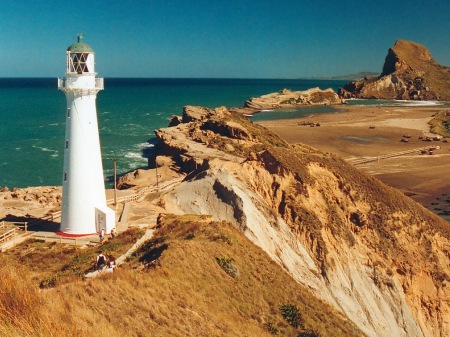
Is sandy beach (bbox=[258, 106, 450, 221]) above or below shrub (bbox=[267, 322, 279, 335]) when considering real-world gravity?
below

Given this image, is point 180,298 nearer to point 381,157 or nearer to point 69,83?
point 69,83

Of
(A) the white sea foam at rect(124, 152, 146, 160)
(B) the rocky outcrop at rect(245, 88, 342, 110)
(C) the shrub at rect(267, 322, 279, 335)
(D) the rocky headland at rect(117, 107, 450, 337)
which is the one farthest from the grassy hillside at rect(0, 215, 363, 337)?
(B) the rocky outcrop at rect(245, 88, 342, 110)

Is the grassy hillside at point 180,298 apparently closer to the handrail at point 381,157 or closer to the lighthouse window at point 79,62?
the lighthouse window at point 79,62

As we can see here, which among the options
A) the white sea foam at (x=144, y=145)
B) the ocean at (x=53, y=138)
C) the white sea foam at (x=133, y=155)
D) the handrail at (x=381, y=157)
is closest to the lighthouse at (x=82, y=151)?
the ocean at (x=53, y=138)

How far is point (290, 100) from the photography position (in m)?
166

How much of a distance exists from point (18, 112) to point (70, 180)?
119344 mm

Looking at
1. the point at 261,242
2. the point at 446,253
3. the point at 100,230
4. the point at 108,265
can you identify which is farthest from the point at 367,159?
the point at 108,265

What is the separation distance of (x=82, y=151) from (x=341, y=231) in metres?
14.5

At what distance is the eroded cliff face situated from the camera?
81.7 ft

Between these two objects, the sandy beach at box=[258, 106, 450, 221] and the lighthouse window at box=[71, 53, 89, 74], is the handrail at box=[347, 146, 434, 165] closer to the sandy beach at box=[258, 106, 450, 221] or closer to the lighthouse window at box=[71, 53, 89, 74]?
the sandy beach at box=[258, 106, 450, 221]

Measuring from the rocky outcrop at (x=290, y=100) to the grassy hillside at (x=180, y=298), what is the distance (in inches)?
5286

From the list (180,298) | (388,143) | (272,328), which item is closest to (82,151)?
(180,298)

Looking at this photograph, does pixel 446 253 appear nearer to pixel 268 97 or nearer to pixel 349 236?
pixel 349 236

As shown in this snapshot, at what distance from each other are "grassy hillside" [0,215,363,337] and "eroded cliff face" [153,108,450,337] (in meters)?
4.32
